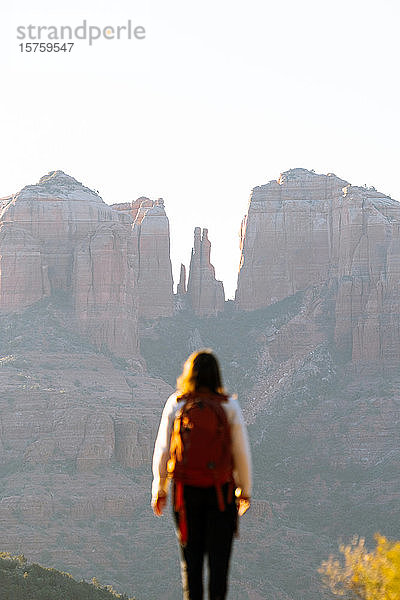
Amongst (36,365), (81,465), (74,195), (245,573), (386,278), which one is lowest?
(245,573)

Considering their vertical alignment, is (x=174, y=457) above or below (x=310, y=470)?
above

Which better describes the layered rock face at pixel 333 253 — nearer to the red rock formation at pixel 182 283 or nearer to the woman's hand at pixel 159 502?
the red rock formation at pixel 182 283

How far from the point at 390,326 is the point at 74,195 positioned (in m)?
23.5

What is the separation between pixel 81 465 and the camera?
2406 inches

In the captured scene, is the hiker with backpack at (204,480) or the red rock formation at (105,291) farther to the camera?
the red rock formation at (105,291)

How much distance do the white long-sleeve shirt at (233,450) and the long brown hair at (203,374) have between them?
0.17m

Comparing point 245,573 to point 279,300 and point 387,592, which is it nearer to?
point 387,592

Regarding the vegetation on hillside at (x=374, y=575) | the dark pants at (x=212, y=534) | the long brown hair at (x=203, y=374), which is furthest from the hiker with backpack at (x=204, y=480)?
the vegetation on hillside at (x=374, y=575)

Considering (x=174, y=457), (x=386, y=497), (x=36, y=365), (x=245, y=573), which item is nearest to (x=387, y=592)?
(x=174, y=457)

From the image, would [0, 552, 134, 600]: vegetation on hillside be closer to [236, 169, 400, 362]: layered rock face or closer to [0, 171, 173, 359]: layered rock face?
[0, 171, 173, 359]: layered rock face

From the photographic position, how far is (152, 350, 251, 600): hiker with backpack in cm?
882

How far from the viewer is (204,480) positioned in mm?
8781

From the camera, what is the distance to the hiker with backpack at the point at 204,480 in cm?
882

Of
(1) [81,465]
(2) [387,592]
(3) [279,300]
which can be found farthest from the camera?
(3) [279,300]
